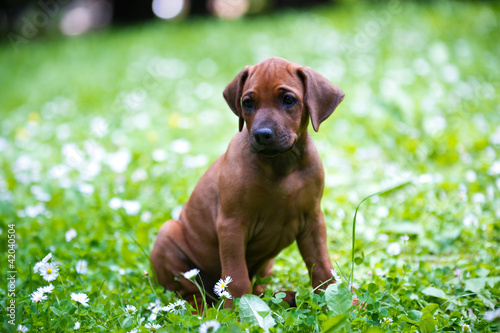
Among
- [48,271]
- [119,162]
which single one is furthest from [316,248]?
[119,162]

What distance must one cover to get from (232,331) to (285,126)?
1153 mm

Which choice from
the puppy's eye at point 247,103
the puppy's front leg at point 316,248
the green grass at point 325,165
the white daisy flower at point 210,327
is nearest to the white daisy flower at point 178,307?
the green grass at point 325,165

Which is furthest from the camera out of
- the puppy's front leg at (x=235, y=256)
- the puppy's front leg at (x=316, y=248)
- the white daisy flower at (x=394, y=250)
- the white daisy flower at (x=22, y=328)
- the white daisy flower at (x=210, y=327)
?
the white daisy flower at (x=394, y=250)

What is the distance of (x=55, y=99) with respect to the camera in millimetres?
9156

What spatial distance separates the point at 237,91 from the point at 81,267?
5.77 ft

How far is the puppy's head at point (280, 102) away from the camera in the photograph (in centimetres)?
269

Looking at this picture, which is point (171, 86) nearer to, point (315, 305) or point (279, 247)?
point (279, 247)

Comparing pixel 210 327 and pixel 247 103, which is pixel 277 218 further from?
pixel 210 327

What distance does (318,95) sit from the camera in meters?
2.87

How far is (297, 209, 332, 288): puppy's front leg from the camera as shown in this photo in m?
3.11

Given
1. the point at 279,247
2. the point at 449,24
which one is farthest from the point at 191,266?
the point at 449,24

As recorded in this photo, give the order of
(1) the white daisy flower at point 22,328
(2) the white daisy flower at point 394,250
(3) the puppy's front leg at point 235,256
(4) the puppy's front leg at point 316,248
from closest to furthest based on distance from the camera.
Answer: (1) the white daisy flower at point 22,328, (3) the puppy's front leg at point 235,256, (4) the puppy's front leg at point 316,248, (2) the white daisy flower at point 394,250

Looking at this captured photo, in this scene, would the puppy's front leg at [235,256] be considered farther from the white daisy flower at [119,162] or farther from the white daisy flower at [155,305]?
the white daisy flower at [119,162]

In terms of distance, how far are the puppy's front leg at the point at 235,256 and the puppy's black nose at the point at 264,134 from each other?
0.56 m
